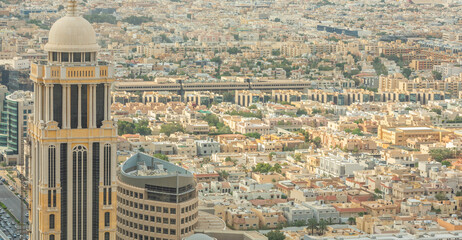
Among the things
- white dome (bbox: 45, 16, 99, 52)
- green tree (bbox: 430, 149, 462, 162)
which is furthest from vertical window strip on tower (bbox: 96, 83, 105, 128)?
green tree (bbox: 430, 149, 462, 162)

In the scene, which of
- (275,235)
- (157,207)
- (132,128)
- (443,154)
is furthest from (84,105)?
(132,128)

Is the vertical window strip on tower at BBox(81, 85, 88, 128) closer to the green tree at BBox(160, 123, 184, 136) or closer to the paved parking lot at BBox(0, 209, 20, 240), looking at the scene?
the paved parking lot at BBox(0, 209, 20, 240)

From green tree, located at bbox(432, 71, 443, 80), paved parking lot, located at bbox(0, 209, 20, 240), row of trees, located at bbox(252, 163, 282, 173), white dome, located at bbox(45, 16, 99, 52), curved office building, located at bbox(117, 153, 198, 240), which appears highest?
white dome, located at bbox(45, 16, 99, 52)

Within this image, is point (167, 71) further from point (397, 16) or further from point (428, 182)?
point (397, 16)

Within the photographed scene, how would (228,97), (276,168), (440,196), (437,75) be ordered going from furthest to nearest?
(437,75), (228,97), (276,168), (440,196)

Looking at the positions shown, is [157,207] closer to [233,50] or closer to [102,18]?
[233,50]

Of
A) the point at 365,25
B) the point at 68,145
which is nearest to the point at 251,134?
the point at 68,145
